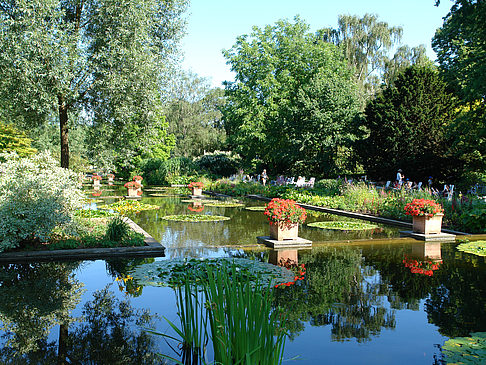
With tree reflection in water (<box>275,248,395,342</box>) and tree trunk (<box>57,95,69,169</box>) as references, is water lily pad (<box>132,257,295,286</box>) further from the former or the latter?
tree trunk (<box>57,95,69,169</box>)

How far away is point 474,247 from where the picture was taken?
10.8 m

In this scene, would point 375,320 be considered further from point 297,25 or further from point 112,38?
point 297,25

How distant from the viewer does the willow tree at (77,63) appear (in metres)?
14.0

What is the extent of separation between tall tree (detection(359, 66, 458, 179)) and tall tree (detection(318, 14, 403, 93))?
34.7 ft

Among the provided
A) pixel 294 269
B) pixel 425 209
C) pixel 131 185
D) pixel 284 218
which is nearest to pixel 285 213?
pixel 284 218

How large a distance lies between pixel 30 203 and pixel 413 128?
21.9 m

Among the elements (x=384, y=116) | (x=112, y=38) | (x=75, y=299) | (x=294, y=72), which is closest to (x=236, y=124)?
(x=294, y=72)

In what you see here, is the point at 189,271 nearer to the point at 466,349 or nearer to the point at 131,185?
the point at 466,349

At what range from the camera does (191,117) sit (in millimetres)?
55969

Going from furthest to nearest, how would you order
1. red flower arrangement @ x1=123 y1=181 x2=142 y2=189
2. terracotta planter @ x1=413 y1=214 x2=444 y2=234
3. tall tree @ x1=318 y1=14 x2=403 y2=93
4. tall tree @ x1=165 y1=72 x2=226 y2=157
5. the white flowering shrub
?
tall tree @ x1=165 y1=72 x2=226 y2=157 < tall tree @ x1=318 y1=14 x2=403 y2=93 < red flower arrangement @ x1=123 y1=181 x2=142 y2=189 < terracotta planter @ x1=413 y1=214 x2=444 y2=234 < the white flowering shrub

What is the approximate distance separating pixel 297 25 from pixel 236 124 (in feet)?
34.2

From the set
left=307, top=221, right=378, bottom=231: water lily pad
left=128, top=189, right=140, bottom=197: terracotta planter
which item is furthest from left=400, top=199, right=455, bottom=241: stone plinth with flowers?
left=128, top=189, right=140, bottom=197: terracotta planter

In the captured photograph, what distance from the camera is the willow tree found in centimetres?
1398

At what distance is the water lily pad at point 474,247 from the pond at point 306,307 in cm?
29
